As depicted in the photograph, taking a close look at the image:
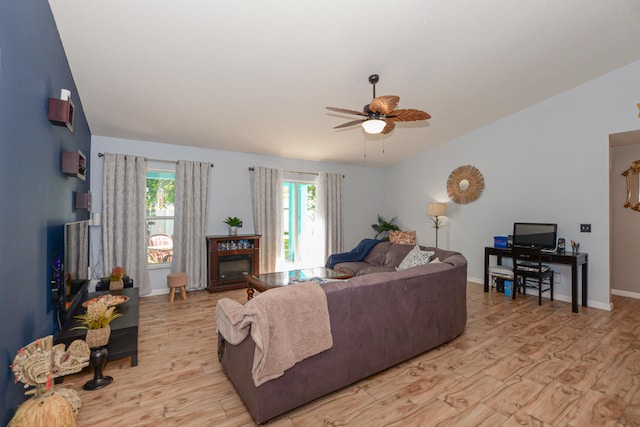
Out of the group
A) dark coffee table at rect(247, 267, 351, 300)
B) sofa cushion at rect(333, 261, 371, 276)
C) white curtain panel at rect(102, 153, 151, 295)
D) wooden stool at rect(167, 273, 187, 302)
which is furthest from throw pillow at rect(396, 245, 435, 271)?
white curtain panel at rect(102, 153, 151, 295)

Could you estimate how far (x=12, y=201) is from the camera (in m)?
1.56

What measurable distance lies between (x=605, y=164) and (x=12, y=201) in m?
6.12

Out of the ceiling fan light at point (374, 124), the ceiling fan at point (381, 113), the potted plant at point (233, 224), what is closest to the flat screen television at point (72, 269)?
the potted plant at point (233, 224)

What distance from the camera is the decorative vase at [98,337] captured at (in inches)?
87.3

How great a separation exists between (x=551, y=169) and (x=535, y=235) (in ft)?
3.47

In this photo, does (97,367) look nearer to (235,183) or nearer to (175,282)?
(175,282)

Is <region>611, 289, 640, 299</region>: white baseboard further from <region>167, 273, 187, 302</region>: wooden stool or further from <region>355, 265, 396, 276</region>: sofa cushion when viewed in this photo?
<region>167, 273, 187, 302</region>: wooden stool

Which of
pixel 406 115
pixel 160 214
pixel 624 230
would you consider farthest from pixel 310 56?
pixel 624 230

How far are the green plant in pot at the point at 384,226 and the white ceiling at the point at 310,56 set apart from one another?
293cm

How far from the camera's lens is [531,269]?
4238mm

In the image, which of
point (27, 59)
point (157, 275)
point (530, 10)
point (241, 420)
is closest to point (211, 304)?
point (157, 275)

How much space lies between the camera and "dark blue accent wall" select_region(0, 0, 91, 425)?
147 cm

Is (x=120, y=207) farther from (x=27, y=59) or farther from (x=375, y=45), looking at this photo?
(x=375, y=45)

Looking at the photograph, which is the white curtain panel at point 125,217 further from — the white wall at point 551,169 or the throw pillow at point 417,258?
the white wall at point 551,169
